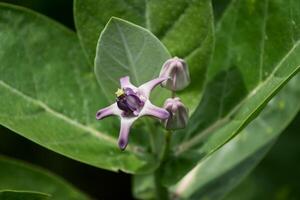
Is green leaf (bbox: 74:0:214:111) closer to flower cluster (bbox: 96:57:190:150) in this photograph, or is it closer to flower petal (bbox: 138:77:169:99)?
flower cluster (bbox: 96:57:190:150)

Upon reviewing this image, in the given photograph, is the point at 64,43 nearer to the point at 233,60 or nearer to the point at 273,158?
the point at 233,60

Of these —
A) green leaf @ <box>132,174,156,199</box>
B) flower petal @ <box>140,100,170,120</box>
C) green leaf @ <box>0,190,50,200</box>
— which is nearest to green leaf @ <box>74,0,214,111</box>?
flower petal @ <box>140,100,170,120</box>

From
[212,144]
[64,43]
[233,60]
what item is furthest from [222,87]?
[64,43]

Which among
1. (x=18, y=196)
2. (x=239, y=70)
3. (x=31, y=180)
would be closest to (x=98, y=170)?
(x=31, y=180)

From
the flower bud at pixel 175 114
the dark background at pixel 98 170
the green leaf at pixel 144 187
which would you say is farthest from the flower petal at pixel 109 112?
→ the dark background at pixel 98 170

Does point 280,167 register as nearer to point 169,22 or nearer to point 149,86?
point 169,22

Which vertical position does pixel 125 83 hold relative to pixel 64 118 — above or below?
above

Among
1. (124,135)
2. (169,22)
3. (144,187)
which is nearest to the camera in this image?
(124,135)
